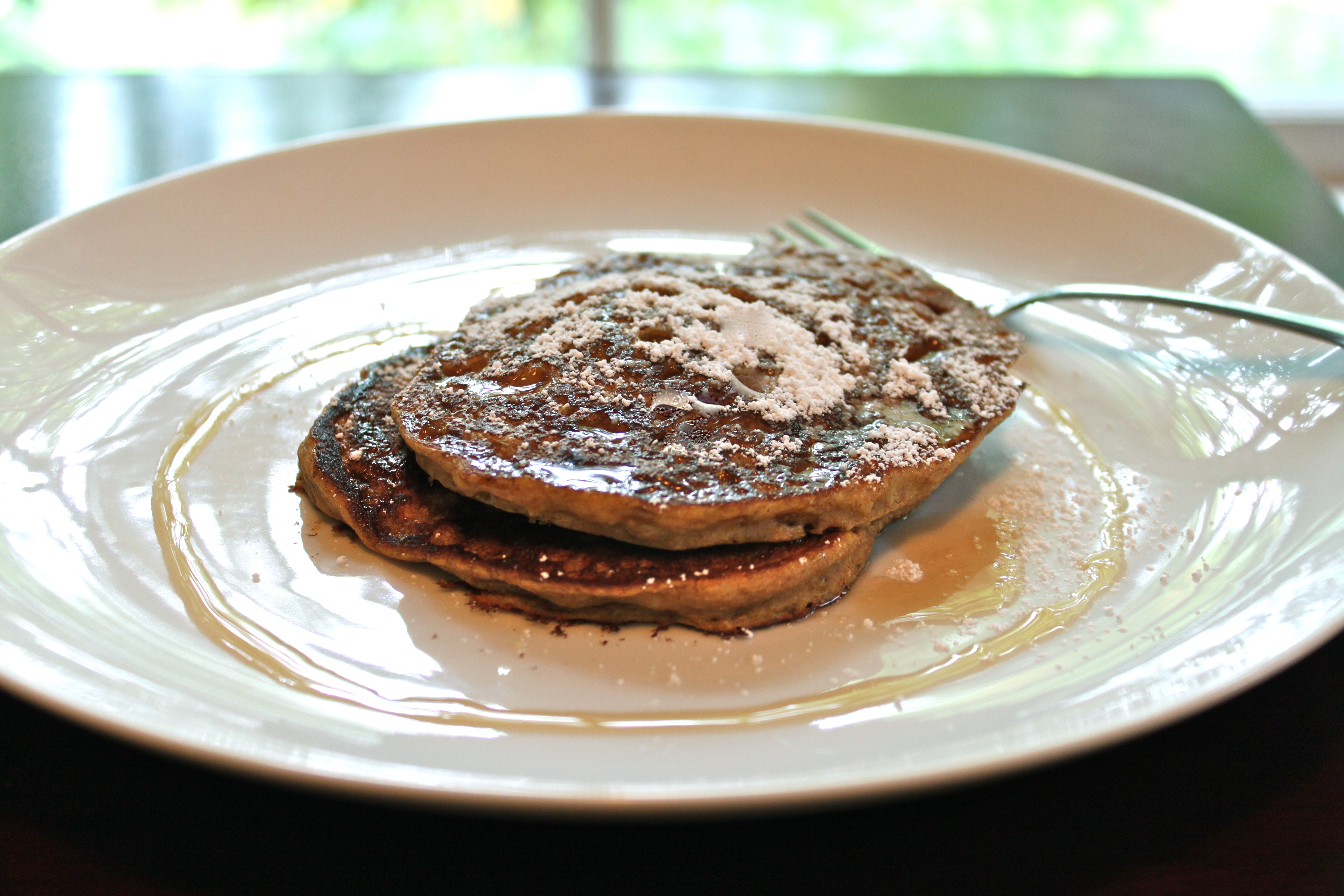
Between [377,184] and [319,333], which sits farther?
[377,184]

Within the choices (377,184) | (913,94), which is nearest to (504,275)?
(377,184)

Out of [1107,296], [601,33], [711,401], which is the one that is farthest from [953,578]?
[601,33]

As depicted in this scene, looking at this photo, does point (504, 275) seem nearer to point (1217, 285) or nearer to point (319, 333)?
point (319, 333)

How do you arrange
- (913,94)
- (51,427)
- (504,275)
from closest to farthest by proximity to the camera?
(51,427), (504,275), (913,94)

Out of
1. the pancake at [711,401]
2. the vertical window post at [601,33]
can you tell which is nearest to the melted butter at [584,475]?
the pancake at [711,401]

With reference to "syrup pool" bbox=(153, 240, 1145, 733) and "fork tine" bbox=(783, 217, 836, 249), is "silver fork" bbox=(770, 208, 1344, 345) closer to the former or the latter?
"fork tine" bbox=(783, 217, 836, 249)

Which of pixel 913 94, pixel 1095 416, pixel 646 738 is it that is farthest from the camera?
pixel 913 94

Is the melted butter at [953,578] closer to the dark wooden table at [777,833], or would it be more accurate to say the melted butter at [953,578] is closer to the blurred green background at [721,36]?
the dark wooden table at [777,833]

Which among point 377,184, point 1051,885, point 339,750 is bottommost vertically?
point 1051,885

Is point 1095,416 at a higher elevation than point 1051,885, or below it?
higher
